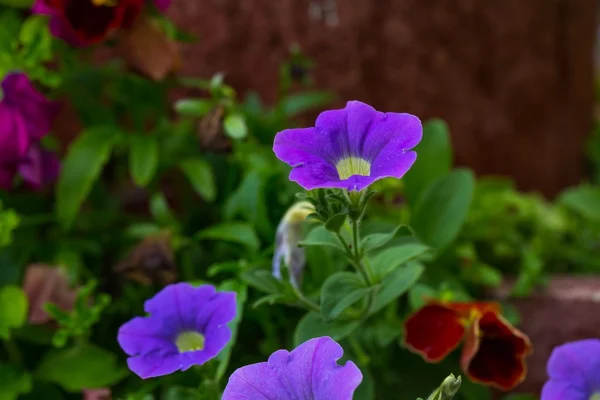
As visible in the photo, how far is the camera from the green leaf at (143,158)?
4.25ft

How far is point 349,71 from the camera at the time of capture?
1724 millimetres

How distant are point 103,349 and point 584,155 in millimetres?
1566

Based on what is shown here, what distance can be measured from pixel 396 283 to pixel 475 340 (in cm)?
13

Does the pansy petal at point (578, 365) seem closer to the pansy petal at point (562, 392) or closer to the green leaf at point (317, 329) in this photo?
the pansy petal at point (562, 392)

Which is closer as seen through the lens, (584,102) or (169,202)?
(169,202)

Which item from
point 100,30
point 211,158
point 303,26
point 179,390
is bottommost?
point 179,390

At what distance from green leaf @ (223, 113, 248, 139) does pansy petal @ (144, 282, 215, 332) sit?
0.33 meters

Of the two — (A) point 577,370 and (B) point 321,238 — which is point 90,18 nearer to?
(B) point 321,238

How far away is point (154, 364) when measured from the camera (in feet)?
2.70

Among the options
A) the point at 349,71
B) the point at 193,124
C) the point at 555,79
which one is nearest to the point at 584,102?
the point at 555,79

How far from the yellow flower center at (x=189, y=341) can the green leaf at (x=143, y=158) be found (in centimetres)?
45

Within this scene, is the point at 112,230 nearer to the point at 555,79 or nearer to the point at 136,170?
the point at 136,170

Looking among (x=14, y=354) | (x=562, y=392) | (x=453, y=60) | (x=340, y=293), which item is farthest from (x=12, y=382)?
(x=453, y=60)

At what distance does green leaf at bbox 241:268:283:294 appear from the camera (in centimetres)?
94
